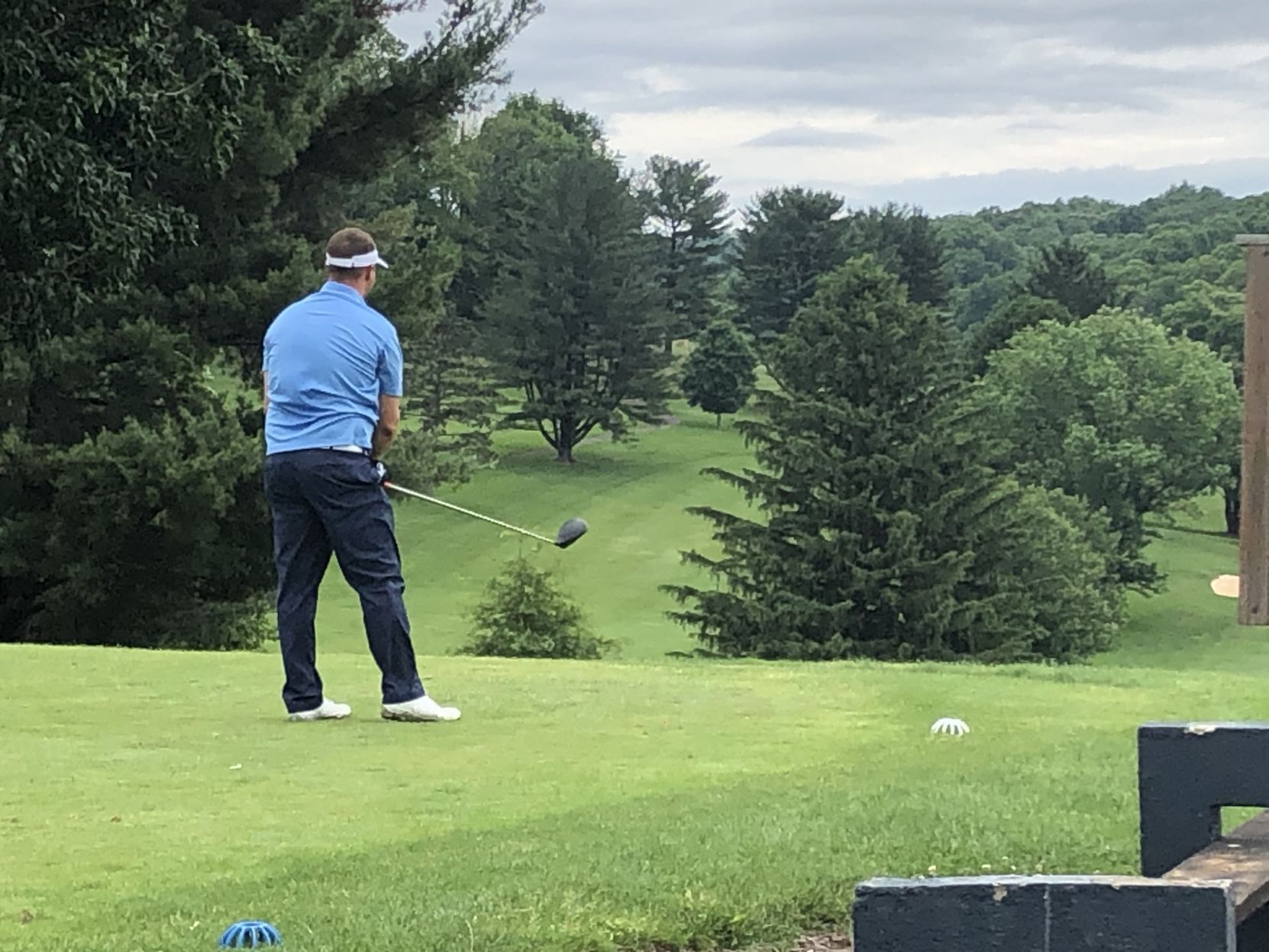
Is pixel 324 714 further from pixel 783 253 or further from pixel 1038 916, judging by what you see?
pixel 783 253

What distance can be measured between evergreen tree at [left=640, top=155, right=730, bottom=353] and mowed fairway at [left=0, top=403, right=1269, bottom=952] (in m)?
96.7

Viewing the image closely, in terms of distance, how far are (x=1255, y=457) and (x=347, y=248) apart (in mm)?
4037

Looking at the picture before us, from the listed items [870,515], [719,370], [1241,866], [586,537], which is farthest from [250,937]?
[719,370]

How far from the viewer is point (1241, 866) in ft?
10.0

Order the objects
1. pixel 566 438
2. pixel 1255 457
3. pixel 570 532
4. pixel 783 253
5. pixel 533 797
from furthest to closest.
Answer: pixel 783 253 → pixel 566 438 → pixel 570 532 → pixel 533 797 → pixel 1255 457

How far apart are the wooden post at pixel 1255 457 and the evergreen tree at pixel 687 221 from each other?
3946 inches

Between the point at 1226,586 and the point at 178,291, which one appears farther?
the point at 178,291

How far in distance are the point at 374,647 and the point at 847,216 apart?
107479 mm

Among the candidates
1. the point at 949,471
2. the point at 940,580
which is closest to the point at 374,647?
the point at 940,580

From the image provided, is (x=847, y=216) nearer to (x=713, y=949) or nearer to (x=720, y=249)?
(x=720, y=249)

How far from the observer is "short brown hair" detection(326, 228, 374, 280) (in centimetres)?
754

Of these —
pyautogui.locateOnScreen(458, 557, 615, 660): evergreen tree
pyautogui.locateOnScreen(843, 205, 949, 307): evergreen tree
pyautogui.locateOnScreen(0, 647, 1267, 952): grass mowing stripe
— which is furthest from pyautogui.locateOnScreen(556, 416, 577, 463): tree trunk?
pyautogui.locateOnScreen(0, 647, 1267, 952): grass mowing stripe

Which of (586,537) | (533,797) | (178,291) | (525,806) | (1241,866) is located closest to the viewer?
(1241,866)

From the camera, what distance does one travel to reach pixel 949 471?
160ft
